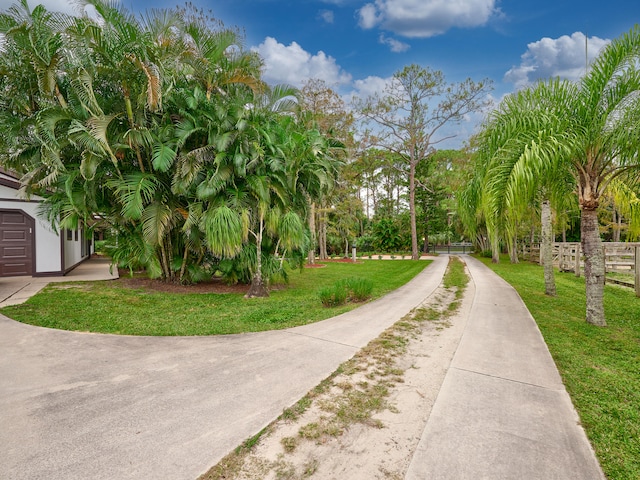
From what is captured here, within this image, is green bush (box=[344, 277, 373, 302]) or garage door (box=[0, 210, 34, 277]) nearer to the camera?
green bush (box=[344, 277, 373, 302])

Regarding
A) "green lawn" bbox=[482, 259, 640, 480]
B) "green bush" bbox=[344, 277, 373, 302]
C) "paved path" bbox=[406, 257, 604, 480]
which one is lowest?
"green lawn" bbox=[482, 259, 640, 480]

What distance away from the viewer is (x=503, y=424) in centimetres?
256

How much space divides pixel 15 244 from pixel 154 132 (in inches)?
264

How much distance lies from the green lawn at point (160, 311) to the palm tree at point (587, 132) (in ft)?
14.0

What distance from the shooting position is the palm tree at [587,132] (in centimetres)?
465

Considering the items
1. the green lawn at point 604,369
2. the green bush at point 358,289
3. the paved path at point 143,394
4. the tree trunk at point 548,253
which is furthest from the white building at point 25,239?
the tree trunk at point 548,253

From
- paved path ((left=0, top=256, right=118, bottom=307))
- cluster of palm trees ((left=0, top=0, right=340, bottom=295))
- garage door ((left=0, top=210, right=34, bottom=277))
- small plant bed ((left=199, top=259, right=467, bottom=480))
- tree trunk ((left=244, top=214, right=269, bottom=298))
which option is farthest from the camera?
garage door ((left=0, top=210, right=34, bottom=277))

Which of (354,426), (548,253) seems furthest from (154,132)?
(548,253)

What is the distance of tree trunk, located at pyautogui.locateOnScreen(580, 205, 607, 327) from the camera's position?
541cm

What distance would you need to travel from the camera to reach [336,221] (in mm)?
24000

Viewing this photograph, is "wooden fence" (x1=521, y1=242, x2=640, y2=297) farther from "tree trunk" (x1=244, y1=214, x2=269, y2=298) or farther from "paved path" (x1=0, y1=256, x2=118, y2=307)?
"paved path" (x1=0, y1=256, x2=118, y2=307)

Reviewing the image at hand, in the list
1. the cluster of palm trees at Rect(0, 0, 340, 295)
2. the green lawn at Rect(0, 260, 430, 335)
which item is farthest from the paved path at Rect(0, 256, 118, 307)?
the cluster of palm trees at Rect(0, 0, 340, 295)

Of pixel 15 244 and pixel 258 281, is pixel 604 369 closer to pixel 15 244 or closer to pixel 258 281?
pixel 258 281

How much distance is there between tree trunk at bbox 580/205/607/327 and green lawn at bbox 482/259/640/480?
0.29 meters
